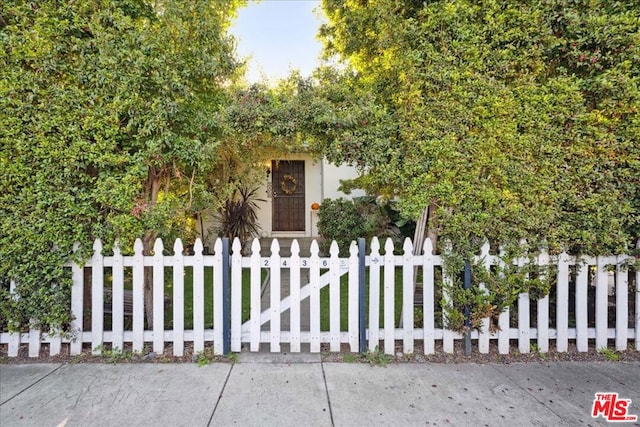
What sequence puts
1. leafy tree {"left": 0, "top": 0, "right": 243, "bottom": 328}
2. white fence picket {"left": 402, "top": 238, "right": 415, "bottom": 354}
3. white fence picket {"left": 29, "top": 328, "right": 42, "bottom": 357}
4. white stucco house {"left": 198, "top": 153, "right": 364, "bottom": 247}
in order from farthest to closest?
1. white stucco house {"left": 198, "top": 153, "right": 364, "bottom": 247}
2. white fence picket {"left": 402, "top": 238, "right": 415, "bottom": 354}
3. white fence picket {"left": 29, "top": 328, "right": 42, "bottom": 357}
4. leafy tree {"left": 0, "top": 0, "right": 243, "bottom": 328}

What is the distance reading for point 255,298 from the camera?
9.66 feet

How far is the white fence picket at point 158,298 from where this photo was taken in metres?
2.90

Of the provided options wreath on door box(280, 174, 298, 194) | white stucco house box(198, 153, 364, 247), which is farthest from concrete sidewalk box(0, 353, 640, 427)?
wreath on door box(280, 174, 298, 194)

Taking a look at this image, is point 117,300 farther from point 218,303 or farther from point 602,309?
point 602,309

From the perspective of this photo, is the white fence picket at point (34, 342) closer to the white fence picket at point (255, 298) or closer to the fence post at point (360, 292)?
the white fence picket at point (255, 298)

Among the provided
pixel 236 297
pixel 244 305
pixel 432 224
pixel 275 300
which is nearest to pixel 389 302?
pixel 432 224

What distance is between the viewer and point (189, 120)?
124 inches

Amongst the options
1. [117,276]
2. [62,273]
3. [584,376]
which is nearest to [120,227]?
[117,276]

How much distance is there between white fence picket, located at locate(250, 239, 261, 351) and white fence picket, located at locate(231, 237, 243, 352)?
119 mm

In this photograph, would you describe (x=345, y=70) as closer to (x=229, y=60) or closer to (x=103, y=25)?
(x=229, y=60)

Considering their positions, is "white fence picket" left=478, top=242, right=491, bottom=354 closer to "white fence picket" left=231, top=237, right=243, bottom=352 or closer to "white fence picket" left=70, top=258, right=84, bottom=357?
"white fence picket" left=231, top=237, right=243, bottom=352

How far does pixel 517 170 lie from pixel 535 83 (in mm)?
802

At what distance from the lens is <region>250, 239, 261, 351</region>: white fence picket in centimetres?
289
